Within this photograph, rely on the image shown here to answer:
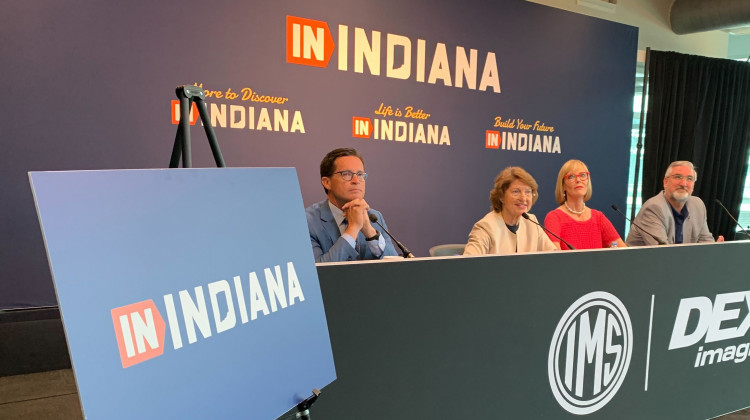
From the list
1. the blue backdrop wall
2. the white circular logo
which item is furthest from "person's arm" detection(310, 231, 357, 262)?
the blue backdrop wall

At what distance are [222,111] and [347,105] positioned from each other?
91 cm

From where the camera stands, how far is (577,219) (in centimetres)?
342

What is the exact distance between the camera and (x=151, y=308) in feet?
2.96

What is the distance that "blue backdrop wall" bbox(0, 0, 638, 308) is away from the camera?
321 cm

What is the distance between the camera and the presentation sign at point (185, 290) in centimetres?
81

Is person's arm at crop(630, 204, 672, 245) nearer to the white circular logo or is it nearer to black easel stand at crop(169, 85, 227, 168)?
the white circular logo

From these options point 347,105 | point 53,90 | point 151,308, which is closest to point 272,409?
point 151,308

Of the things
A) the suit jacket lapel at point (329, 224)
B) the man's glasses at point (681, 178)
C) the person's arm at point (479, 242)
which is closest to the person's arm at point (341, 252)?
the suit jacket lapel at point (329, 224)

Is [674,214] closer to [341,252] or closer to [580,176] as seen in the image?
[580,176]

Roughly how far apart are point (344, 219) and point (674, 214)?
7.65ft

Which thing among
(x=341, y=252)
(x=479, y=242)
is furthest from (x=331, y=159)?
(x=479, y=242)

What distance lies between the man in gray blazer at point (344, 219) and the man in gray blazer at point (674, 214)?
1.82 metres

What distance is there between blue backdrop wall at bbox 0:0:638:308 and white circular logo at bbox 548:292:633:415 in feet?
7.89

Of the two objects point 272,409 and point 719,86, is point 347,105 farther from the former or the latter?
point 719,86
